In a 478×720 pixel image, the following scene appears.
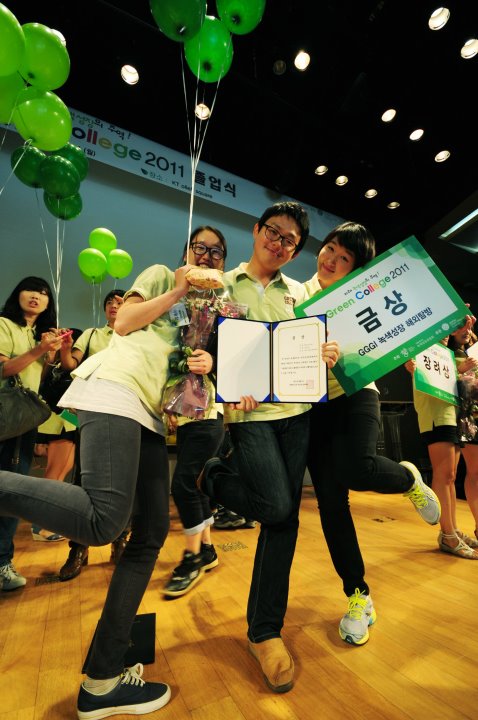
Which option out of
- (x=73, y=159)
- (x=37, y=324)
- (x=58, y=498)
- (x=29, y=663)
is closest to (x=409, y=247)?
(x=58, y=498)

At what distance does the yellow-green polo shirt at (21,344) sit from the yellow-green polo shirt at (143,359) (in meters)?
1.18

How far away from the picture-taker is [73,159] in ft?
8.84

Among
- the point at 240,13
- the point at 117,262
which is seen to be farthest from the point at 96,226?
the point at 240,13

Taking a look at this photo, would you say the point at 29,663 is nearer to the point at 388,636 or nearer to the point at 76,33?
the point at 388,636

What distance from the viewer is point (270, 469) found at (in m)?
1.10

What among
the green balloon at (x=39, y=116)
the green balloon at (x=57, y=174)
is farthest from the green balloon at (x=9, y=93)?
the green balloon at (x=57, y=174)

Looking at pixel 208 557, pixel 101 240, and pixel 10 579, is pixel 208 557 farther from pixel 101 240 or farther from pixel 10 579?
pixel 101 240

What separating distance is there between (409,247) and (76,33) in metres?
4.28

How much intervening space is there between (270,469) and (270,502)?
3.9 inches

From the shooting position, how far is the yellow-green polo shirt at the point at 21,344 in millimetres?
1912

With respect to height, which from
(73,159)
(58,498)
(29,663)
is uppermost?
(73,159)

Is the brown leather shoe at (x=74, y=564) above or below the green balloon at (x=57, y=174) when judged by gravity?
below

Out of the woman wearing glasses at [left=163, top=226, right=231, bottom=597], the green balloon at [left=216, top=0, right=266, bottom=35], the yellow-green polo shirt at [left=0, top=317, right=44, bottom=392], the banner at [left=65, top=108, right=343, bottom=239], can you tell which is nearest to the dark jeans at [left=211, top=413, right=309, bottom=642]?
the woman wearing glasses at [left=163, top=226, right=231, bottom=597]

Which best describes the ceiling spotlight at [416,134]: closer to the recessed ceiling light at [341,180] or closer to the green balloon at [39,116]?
the recessed ceiling light at [341,180]
